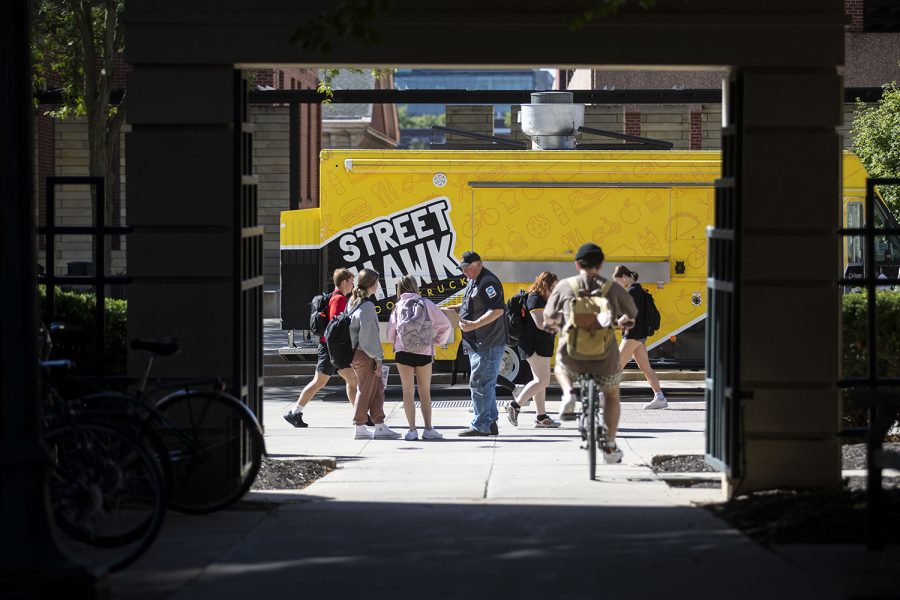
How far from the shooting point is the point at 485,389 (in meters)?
13.9

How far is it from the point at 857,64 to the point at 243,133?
29877mm

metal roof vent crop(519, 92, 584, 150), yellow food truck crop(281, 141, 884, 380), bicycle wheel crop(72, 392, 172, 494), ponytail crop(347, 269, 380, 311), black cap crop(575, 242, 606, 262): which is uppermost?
metal roof vent crop(519, 92, 584, 150)

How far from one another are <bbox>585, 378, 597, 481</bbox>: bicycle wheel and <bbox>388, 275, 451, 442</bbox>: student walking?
9.92ft

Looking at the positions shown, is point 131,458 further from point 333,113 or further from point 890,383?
point 333,113

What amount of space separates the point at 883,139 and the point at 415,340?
15.4 m

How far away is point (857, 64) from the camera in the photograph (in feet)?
118

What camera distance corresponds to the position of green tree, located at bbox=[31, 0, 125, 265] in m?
21.6

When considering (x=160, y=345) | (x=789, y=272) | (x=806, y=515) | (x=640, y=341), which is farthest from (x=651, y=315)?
(x=160, y=345)

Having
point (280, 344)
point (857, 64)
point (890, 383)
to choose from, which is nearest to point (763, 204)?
point (890, 383)

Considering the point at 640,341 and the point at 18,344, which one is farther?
the point at 640,341

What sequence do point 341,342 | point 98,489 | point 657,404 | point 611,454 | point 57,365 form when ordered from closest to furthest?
point 98,489, point 57,365, point 611,454, point 341,342, point 657,404

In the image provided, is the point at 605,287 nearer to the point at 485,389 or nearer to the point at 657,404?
the point at 485,389

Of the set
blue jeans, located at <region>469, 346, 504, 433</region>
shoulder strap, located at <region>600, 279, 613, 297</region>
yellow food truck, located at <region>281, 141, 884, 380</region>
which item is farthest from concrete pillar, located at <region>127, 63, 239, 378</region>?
yellow food truck, located at <region>281, 141, 884, 380</region>

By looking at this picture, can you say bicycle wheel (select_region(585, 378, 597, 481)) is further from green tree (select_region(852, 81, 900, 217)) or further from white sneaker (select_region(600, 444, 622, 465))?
green tree (select_region(852, 81, 900, 217))
